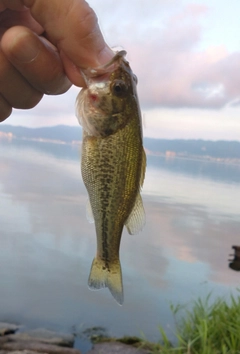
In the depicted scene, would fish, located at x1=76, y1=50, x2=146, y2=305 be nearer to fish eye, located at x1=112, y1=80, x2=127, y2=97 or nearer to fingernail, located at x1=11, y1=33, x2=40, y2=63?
fish eye, located at x1=112, y1=80, x2=127, y2=97

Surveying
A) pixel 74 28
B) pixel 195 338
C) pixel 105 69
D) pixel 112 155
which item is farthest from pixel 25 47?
pixel 195 338

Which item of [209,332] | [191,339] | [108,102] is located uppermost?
[108,102]

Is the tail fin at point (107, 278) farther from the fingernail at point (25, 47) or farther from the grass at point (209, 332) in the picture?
the grass at point (209, 332)

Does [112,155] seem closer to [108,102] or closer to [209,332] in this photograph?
[108,102]

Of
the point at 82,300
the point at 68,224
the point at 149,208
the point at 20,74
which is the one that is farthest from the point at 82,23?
the point at 149,208

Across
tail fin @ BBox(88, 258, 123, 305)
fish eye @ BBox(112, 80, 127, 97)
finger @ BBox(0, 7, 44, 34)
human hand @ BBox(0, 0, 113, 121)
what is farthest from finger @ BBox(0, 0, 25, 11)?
tail fin @ BBox(88, 258, 123, 305)
